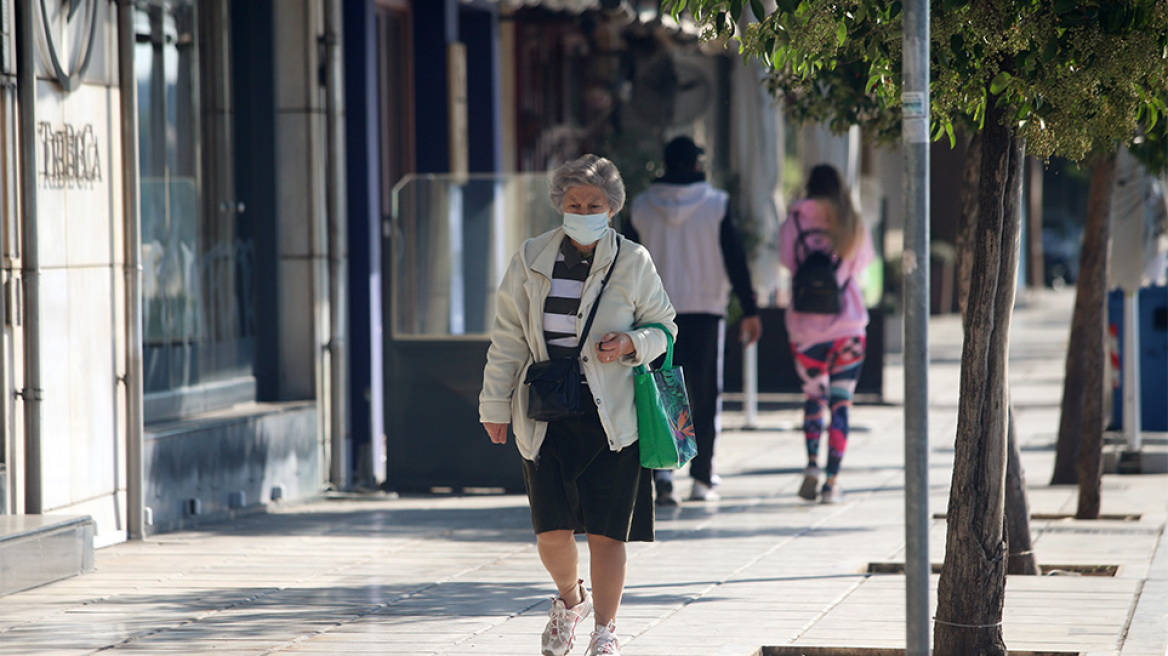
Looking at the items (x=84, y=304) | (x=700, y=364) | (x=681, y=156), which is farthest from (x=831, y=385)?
(x=84, y=304)

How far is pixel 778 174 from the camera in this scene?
15.3 meters

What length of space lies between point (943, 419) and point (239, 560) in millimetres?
7452

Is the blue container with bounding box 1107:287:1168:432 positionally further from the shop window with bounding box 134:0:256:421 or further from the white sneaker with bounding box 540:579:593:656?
the white sneaker with bounding box 540:579:593:656

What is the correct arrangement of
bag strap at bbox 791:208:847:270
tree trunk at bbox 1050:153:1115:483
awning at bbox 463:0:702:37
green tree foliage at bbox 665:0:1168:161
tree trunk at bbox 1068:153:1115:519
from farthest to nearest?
awning at bbox 463:0:702:37, bag strap at bbox 791:208:847:270, tree trunk at bbox 1050:153:1115:483, tree trunk at bbox 1068:153:1115:519, green tree foliage at bbox 665:0:1168:161

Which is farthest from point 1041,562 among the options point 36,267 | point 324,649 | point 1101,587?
point 36,267

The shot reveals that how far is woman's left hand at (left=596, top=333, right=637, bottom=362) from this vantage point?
520cm

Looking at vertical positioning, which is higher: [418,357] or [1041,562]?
[418,357]

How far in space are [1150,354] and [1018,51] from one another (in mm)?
7959

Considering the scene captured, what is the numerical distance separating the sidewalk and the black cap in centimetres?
191

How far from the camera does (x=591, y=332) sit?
532 centimetres

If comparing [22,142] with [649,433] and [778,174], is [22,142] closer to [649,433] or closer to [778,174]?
[649,433]

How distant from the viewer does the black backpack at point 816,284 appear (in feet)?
30.8

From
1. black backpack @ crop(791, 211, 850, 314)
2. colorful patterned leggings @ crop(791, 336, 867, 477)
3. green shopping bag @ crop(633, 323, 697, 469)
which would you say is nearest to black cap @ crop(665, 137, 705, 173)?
black backpack @ crop(791, 211, 850, 314)

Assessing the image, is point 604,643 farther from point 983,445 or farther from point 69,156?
point 69,156
